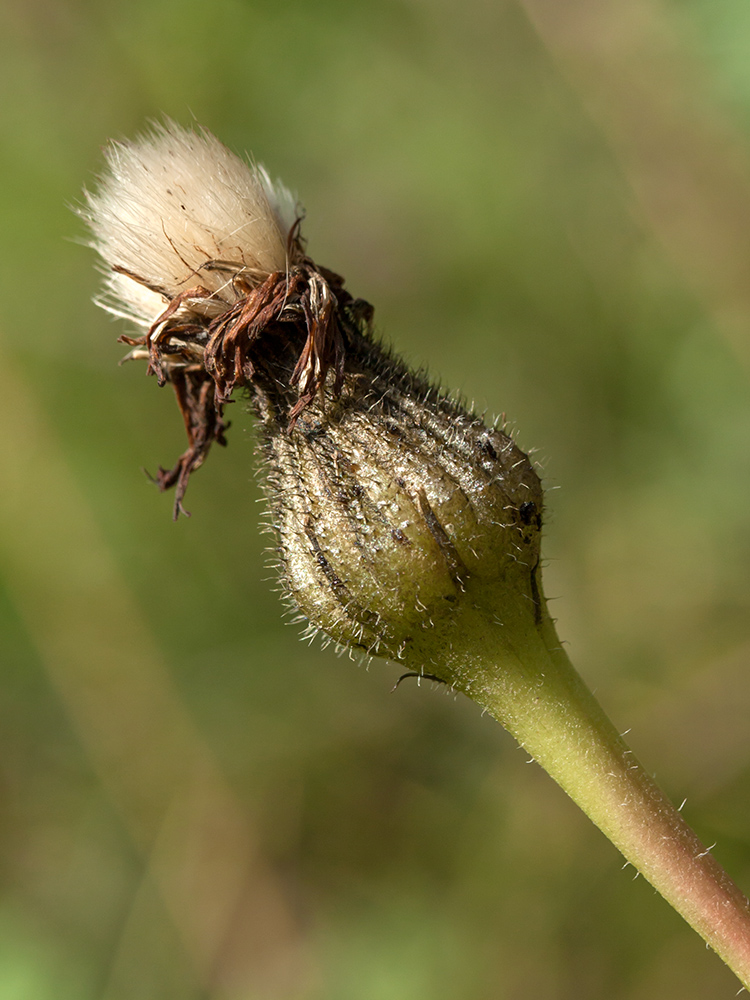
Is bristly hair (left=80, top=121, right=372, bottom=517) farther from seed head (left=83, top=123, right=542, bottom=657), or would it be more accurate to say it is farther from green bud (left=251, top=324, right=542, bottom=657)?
green bud (left=251, top=324, right=542, bottom=657)

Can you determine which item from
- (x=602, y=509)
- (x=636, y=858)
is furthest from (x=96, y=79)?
(x=636, y=858)

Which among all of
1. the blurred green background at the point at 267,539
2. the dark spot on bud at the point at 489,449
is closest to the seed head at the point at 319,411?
the dark spot on bud at the point at 489,449

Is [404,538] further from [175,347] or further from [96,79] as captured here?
[96,79]

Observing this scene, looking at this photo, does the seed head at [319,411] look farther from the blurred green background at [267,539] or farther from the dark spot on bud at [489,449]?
the blurred green background at [267,539]

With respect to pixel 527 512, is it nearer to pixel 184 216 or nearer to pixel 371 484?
pixel 371 484

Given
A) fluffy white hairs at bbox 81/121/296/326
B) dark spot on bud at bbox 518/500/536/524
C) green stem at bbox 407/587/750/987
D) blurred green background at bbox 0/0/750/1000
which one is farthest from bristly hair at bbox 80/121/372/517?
blurred green background at bbox 0/0/750/1000

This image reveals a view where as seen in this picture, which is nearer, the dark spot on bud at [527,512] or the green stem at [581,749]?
the green stem at [581,749]
